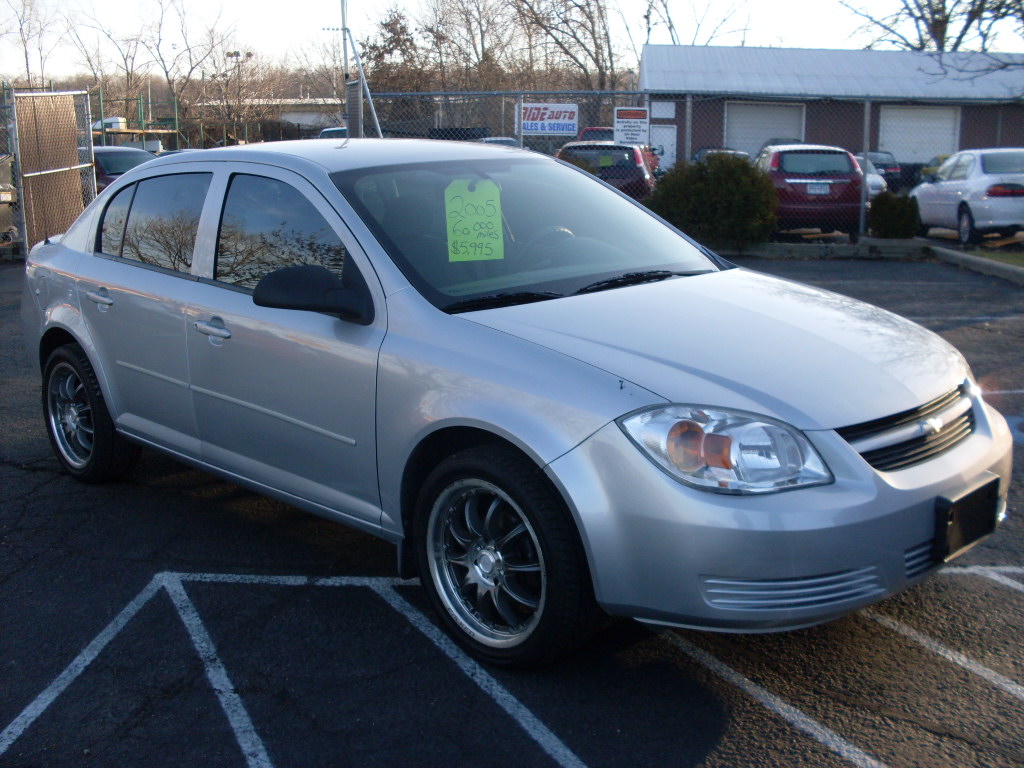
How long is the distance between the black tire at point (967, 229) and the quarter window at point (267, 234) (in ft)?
44.7

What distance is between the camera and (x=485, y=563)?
3.62 m

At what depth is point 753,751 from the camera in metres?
3.09

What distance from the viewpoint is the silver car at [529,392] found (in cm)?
311

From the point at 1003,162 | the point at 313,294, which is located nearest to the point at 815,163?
the point at 1003,162

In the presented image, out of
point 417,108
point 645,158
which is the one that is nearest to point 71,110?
point 417,108

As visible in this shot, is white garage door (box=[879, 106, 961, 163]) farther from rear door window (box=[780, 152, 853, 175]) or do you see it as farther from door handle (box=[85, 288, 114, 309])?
door handle (box=[85, 288, 114, 309])

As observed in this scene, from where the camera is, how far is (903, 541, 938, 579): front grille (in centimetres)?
321

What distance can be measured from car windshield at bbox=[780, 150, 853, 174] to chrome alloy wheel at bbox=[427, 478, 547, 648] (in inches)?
566

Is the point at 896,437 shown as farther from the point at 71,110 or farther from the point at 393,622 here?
the point at 71,110

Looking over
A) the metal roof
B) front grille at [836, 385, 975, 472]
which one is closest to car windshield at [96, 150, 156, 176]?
front grille at [836, 385, 975, 472]

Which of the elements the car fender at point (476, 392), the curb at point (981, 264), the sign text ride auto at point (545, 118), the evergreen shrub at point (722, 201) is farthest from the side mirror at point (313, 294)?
the sign text ride auto at point (545, 118)

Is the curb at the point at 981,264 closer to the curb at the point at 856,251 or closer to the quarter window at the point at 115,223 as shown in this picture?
the curb at the point at 856,251

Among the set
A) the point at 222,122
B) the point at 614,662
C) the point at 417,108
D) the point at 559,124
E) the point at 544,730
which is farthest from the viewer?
the point at 222,122

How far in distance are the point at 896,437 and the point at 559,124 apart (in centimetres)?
1371
